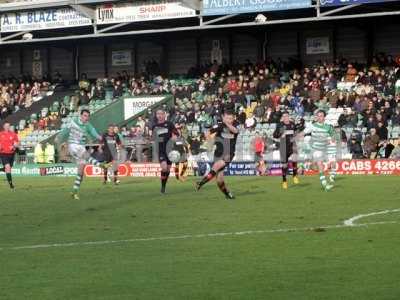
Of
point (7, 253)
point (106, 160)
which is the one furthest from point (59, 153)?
point (7, 253)

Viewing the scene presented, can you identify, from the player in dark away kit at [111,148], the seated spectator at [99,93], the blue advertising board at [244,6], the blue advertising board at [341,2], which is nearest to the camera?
the player in dark away kit at [111,148]

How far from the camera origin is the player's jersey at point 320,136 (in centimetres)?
2425

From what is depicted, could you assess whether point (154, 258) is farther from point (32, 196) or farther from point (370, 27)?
point (370, 27)

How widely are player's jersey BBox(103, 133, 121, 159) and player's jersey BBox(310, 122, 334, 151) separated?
30.3 feet

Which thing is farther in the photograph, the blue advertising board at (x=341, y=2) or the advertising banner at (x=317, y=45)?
the advertising banner at (x=317, y=45)

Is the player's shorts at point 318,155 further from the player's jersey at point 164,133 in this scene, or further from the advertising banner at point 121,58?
the advertising banner at point 121,58

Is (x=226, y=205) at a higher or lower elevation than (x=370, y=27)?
lower

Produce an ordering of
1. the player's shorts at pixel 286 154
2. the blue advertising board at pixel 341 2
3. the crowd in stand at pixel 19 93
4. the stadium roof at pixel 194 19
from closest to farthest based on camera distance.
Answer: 1. the player's shorts at pixel 286 154
2. the blue advertising board at pixel 341 2
3. the stadium roof at pixel 194 19
4. the crowd in stand at pixel 19 93

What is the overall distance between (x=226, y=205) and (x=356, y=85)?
20.5 meters

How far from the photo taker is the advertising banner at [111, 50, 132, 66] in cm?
5144

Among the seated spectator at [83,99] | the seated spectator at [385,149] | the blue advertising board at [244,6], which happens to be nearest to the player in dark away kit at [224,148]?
the seated spectator at [385,149]

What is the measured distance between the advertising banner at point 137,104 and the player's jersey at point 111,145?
1153cm

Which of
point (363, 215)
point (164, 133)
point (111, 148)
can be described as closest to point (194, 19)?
point (111, 148)

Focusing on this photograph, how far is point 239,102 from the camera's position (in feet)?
133
